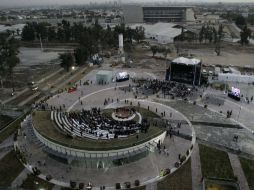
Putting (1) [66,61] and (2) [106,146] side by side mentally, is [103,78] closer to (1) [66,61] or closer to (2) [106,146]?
(1) [66,61]

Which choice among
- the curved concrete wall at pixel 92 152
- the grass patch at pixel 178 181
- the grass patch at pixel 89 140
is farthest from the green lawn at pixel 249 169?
the curved concrete wall at pixel 92 152

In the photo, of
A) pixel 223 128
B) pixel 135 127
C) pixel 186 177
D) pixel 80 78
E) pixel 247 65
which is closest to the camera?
pixel 186 177

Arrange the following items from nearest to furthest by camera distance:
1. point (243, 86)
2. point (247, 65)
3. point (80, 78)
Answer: point (243, 86) → point (80, 78) → point (247, 65)

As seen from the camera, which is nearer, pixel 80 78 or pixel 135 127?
Result: pixel 135 127

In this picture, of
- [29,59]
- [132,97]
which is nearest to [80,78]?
[132,97]

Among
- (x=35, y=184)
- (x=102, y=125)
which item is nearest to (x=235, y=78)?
(x=102, y=125)

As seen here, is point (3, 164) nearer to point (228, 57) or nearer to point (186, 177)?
point (186, 177)
